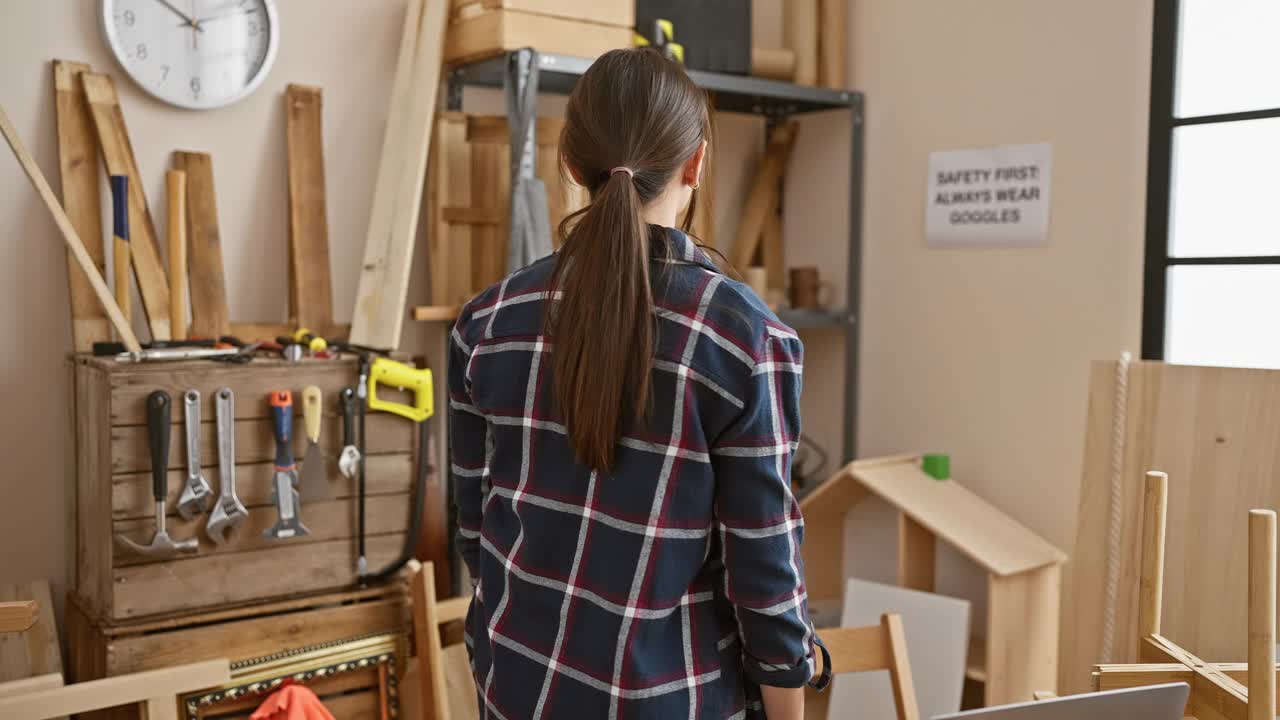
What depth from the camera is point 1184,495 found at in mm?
2008

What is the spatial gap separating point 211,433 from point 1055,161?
194cm

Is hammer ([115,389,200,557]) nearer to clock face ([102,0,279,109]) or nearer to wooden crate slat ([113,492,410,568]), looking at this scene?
wooden crate slat ([113,492,410,568])

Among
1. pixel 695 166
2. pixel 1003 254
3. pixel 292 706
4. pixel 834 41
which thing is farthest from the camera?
pixel 834 41

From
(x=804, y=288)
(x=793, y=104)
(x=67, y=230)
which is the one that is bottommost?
(x=804, y=288)

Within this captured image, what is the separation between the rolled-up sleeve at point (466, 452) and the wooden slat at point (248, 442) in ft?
2.78

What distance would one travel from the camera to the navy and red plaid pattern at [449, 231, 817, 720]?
1.23m

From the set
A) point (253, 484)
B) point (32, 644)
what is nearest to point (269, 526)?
point (253, 484)

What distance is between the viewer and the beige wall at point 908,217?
2.46 meters

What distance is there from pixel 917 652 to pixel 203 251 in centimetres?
182

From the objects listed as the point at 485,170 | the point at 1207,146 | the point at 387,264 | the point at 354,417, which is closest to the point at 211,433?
the point at 354,417

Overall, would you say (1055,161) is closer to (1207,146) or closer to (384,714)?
(1207,146)

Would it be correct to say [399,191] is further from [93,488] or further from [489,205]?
[93,488]

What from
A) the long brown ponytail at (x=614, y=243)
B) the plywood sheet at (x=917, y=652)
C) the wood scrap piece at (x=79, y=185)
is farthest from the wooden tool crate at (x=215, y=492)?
the long brown ponytail at (x=614, y=243)

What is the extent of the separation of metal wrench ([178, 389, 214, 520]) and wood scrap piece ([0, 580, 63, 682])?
31 cm
